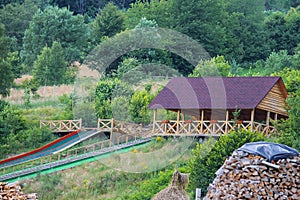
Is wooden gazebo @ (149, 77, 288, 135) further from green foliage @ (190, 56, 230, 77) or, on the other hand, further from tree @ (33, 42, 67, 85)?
tree @ (33, 42, 67, 85)

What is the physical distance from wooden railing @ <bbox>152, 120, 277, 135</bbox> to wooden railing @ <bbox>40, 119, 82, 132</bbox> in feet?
14.2

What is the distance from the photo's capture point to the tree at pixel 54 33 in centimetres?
5316

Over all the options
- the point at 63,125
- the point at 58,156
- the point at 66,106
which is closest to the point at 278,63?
the point at 66,106

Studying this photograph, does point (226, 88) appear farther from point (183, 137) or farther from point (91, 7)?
point (91, 7)

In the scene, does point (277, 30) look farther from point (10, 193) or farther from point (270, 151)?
point (10, 193)

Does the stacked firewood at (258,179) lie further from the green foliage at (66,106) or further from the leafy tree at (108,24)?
the leafy tree at (108,24)

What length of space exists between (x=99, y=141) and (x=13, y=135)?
3.39 meters

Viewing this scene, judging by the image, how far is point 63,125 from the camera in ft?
112

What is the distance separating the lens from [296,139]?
2491 cm

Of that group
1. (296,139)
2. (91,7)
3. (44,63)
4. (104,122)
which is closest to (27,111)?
(104,122)

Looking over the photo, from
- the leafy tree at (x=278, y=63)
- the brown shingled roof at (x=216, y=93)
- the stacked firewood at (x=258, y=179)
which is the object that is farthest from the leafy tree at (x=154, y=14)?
the stacked firewood at (x=258, y=179)

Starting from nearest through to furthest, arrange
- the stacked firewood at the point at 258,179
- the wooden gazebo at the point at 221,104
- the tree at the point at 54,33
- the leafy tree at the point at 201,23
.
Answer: the stacked firewood at the point at 258,179 < the wooden gazebo at the point at 221,104 < the leafy tree at the point at 201,23 < the tree at the point at 54,33

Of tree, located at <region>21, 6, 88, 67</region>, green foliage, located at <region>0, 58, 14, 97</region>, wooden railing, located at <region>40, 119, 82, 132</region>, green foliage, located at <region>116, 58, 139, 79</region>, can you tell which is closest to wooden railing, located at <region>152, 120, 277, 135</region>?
wooden railing, located at <region>40, 119, 82, 132</region>

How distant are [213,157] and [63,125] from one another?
11871mm
